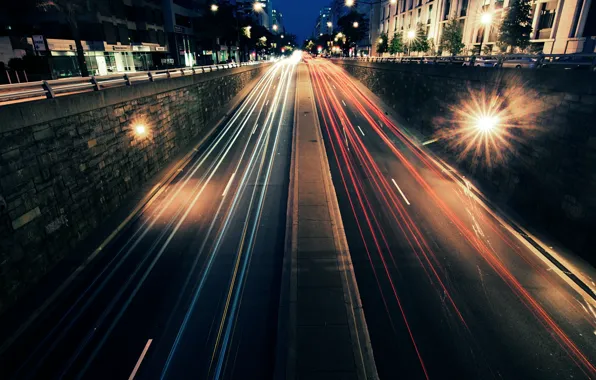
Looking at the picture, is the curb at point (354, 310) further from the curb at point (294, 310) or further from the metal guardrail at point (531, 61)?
the metal guardrail at point (531, 61)

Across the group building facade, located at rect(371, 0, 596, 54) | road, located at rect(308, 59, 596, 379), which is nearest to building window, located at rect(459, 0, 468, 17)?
building facade, located at rect(371, 0, 596, 54)

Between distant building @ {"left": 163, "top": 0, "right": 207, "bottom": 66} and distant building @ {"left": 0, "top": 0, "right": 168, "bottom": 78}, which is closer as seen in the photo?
distant building @ {"left": 0, "top": 0, "right": 168, "bottom": 78}

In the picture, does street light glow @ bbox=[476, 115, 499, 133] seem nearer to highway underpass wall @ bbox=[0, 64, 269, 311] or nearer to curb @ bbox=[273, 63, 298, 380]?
curb @ bbox=[273, 63, 298, 380]

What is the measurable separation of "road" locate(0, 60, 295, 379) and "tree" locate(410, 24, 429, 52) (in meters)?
49.1

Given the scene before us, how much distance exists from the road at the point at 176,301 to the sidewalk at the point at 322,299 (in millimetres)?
824

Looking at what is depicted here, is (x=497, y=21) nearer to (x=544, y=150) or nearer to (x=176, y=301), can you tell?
(x=544, y=150)

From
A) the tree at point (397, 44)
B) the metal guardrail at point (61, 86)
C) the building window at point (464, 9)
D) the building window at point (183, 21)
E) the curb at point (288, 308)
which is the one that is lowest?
the curb at point (288, 308)

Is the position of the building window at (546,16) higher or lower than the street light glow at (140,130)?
higher

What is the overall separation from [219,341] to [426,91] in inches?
1155

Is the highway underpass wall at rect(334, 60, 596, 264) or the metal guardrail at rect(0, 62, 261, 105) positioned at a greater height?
the metal guardrail at rect(0, 62, 261, 105)

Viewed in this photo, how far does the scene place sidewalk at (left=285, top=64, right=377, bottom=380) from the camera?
7695 mm

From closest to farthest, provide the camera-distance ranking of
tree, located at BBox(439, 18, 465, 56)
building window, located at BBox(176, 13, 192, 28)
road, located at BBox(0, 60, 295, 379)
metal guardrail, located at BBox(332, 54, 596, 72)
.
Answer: road, located at BBox(0, 60, 295, 379) → metal guardrail, located at BBox(332, 54, 596, 72) → tree, located at BBox(439, 18, 465, 56) → building window, located at BBox(176, 13, 192, 28)

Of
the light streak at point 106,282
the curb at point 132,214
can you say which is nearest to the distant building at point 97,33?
the curb at point 132,214

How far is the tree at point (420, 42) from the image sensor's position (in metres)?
53.0
